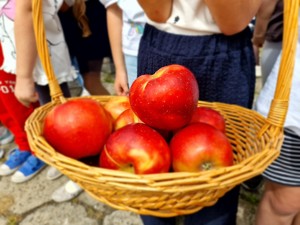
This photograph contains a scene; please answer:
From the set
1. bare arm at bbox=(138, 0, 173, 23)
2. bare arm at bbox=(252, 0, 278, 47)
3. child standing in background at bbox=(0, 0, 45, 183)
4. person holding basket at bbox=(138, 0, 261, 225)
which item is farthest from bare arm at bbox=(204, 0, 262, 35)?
child standing in background at bbox=(0, 0, 45, 183)

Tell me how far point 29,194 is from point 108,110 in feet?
3.54

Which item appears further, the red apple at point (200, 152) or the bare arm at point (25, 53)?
the bare arm at point (25, 53)

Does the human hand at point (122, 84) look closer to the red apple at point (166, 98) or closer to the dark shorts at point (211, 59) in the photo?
the dark shorts at point (211, 59)

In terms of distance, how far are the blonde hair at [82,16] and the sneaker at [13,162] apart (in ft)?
2.58

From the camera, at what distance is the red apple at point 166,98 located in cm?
58

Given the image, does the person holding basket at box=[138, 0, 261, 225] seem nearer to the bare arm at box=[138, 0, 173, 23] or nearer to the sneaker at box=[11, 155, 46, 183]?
the bare arm at box=[138, 0, 173, 23]

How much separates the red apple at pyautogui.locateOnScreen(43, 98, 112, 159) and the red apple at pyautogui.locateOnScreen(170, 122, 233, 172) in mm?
159

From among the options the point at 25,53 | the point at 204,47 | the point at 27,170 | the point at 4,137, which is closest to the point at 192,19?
the point at 204,47

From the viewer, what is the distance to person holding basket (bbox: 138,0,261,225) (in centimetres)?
76

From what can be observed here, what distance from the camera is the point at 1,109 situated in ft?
5.66

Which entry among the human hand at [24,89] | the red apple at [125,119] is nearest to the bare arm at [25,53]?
the human hand at [24,89]

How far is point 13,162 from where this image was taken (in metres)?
1.75

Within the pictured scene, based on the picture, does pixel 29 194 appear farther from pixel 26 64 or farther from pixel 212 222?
pixel 212 222

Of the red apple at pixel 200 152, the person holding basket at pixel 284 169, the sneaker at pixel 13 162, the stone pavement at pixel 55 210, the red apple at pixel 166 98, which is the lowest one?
the stone pavement at pixel 55 210
